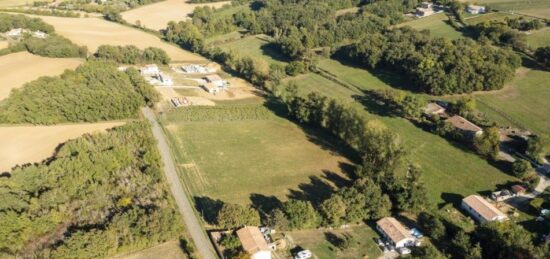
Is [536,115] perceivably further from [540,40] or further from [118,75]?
[118,75]

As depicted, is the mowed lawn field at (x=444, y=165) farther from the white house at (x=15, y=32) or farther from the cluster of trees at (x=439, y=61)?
the white house at (x=15, y=32)

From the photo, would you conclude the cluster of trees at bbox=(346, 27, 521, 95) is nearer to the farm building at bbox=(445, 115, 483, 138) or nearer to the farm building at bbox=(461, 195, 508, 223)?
the farm building at bbox=(445, 115, 483, 138)

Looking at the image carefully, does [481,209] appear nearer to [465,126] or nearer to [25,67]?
[465,126]

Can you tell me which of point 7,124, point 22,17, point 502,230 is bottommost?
point 502,230

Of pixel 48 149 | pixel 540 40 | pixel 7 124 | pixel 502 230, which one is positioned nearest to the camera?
pixel 502 230

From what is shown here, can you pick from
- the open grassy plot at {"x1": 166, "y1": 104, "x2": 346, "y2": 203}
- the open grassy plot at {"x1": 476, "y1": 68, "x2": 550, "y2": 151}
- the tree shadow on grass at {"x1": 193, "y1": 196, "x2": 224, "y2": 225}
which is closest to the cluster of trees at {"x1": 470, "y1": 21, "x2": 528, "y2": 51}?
the open grassy plot at {"x1": 476, "y1": 68, "x2": 550, "y2": 151}

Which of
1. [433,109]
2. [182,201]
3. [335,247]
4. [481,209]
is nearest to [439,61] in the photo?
[433,109]

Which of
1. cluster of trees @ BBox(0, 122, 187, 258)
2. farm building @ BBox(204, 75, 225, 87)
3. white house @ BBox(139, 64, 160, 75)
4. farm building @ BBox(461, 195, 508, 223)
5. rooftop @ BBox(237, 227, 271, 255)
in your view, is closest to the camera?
rooftop @ BBox(237, 227, 271, 255)

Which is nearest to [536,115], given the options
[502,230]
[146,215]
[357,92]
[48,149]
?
[357,92]
